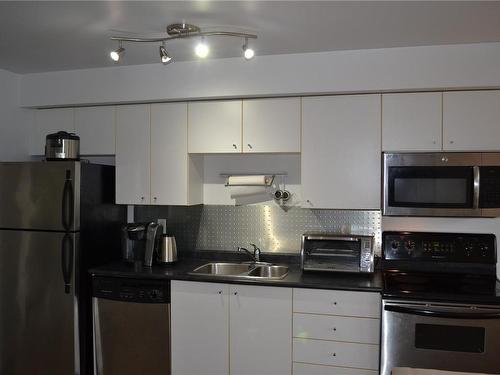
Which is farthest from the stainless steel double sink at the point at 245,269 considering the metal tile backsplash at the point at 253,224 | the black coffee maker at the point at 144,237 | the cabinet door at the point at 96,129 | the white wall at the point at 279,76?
the white wall at the point at 279,76

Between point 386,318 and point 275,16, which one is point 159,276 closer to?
point 386,318

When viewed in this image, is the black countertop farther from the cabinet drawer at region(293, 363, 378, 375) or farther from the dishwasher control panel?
the cabinet drawer at region(293, 363, 378, 375)

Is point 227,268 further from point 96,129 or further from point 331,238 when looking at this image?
point 96,129

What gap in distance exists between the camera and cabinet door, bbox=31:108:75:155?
3.34 m

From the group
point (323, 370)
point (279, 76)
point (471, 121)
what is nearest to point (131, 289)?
point (323, 370)

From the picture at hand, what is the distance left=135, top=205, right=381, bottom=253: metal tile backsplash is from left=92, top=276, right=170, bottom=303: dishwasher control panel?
64cm

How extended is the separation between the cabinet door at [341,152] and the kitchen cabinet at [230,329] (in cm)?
73

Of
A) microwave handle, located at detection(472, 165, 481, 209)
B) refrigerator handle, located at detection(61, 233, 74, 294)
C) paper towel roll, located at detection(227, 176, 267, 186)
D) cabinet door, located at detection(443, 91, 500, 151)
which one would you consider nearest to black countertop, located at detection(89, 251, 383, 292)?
refrigerator handle, located at detection(61, 233, 74, 294)

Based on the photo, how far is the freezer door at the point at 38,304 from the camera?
2.88 meters

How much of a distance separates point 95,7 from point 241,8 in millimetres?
745

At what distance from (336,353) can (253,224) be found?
45.1 inches

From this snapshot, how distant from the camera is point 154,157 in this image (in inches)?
123

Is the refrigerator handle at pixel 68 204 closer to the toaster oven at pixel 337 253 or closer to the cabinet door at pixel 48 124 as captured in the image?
the cabinet door at pixel 48 124

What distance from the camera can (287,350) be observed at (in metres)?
2.66
